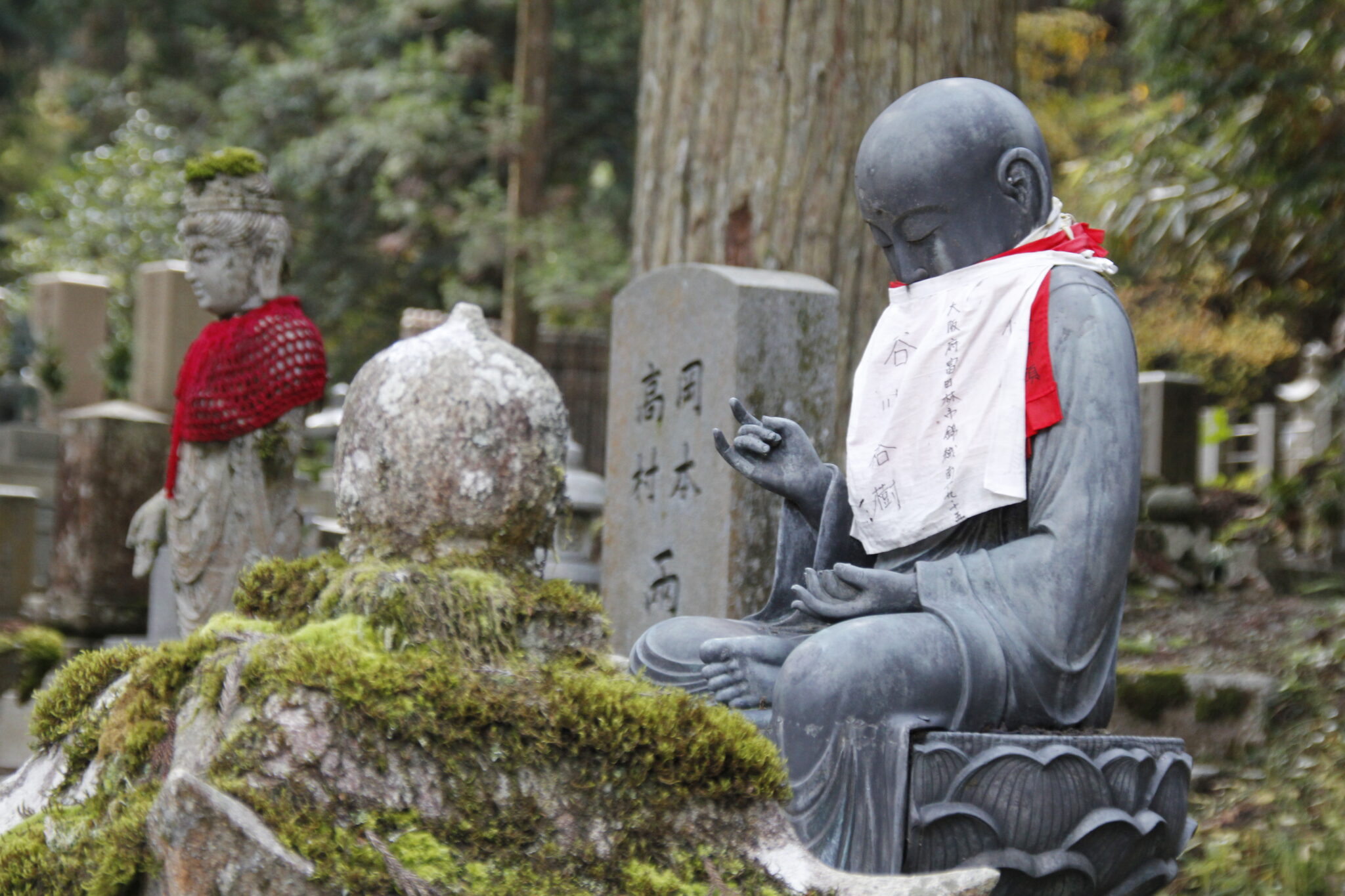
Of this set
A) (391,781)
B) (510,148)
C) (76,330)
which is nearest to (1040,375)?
(391,781)

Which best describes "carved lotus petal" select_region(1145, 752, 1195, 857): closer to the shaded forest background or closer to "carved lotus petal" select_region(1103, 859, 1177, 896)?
"carved lotus petal" select_region(1103, 859, 1177, 896)

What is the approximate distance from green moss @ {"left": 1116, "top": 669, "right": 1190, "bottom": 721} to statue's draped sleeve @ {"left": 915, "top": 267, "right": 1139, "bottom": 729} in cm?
332

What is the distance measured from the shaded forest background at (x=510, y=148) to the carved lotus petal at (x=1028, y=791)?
6504 millimetres

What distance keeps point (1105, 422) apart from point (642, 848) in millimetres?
1153

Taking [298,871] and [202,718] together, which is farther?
[202,718]

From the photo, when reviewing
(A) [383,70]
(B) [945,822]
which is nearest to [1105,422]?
(B) [945,822]

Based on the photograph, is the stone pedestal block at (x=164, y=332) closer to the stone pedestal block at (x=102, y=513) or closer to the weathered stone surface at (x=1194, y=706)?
the stone pedestal block at (x=102, y=513)

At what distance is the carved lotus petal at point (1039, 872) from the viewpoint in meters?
2.51

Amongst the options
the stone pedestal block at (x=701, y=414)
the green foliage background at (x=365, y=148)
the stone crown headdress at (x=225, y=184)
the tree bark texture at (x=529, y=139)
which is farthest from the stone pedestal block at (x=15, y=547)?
the stone pedestal block at (x=701, y=414)

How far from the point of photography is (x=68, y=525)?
7.56 meters

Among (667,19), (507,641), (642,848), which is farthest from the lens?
(667,19)

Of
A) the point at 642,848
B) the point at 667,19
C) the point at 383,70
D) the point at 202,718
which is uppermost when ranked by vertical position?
the point at 383,70

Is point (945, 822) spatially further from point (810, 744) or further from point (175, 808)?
point (175, 808)

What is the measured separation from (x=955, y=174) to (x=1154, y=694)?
366 cm
